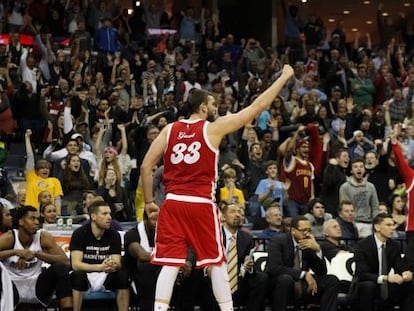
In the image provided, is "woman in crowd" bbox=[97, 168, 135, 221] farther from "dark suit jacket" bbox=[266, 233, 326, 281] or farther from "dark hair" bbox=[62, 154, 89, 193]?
"dark suit jacket" bbox=[266, 233, 326, 281]

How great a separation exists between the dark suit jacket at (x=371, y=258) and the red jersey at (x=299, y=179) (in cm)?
407

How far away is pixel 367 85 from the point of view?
2295cm

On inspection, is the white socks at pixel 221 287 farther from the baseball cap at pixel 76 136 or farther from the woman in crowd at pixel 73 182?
the baseball cap at pixel 76 136

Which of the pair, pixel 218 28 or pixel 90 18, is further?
pixel 218 28

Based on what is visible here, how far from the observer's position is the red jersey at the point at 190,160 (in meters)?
9.41

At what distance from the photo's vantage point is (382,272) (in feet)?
41.1

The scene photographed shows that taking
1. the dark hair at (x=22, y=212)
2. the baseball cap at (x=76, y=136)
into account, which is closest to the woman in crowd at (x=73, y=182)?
the baseball cap at (x=76, y=136)

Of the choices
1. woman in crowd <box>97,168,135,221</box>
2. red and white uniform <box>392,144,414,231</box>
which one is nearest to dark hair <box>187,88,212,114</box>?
red and white uniform <box>392,144,414,231</box>

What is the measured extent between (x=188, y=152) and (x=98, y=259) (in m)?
2.62

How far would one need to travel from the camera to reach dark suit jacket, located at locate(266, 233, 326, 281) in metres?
12.3

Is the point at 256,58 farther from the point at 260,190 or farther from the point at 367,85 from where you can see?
the point at 260,190

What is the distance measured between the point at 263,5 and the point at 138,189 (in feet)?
52.5

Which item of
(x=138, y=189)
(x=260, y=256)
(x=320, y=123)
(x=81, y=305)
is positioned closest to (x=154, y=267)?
(x=81, y=305)

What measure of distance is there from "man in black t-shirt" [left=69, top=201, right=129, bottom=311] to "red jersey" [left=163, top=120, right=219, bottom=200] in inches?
86.7
